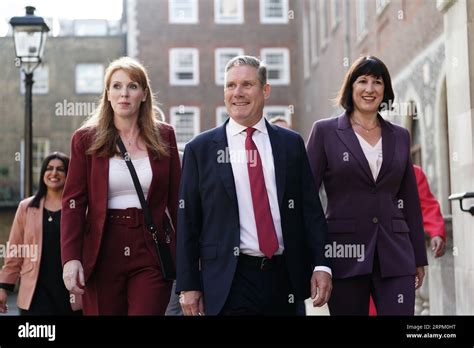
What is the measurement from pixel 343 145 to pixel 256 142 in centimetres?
56

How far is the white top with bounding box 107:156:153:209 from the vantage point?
4.59 m

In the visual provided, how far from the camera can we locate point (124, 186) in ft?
15.1

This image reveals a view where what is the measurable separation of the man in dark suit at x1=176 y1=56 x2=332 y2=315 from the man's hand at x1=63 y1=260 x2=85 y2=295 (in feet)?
1.49

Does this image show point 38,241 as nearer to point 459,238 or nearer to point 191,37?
point 459,238

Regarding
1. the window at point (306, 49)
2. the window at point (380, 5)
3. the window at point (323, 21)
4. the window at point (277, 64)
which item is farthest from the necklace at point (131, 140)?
the window at point (277, 64)

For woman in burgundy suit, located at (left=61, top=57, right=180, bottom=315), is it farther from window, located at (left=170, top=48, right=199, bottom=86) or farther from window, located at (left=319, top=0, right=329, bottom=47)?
window, located at (left=170, top=48, right=199, bottom=86)

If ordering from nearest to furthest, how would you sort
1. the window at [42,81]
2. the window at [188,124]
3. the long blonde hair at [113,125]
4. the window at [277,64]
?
the long blonde hair at [113,125], the window at [42,81], the window at [277,64], the window at [188,124]

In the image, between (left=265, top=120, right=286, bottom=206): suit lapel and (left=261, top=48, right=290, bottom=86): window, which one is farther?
(left=261, top=48, right=290, bottom=86): window

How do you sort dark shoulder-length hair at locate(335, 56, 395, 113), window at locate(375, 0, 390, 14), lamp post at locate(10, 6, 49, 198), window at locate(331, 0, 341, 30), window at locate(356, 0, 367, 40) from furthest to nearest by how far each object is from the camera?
1. window at locate(331, 0, 341, 30)
2. window at locate(356, 0, 367, 40)
3. window at locate(375, 0, 390, 14)
4. lamp post at locate(10, 6, 49, 198)
5. dark shoulder-length hair at locate(335, 56, 395, 113)

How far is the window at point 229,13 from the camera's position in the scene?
29.2 meters

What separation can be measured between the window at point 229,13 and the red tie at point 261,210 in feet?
81.3

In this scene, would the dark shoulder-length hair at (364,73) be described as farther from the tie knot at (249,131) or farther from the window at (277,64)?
the window at (277,64)

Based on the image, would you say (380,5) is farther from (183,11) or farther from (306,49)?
(183,11)

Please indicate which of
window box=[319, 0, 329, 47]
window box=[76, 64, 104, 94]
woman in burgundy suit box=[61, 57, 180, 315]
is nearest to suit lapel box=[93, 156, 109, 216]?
woman in burgundy suit box=[61, 57, 180, 315]
